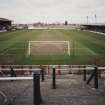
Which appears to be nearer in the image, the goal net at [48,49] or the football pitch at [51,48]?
the football pitch at [51,48]

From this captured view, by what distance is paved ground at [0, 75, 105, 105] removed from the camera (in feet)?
13.4

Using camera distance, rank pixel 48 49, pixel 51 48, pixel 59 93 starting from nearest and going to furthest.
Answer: pixel 59 93 → pixel 48 49 → pixel 51 48

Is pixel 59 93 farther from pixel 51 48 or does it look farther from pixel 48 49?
pixel 51 48

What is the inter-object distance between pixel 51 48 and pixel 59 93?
11.4 meters

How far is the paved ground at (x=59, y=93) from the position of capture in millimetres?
4094

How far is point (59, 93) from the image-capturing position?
4.68 meters

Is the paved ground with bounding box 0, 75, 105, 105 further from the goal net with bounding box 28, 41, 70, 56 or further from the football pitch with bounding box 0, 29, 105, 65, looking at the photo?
the goal net with bounding box 28, 41, 70, 56

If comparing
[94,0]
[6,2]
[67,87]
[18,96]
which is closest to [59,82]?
[67,87]

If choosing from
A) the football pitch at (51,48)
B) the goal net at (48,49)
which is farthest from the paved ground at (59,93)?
the goal net at (48,49)

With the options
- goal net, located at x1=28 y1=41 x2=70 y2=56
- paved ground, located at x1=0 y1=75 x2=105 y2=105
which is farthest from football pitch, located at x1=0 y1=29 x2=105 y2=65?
paved ground, located at x1=0 y1=75 x2=105 y2=105

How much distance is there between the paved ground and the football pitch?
560 cm

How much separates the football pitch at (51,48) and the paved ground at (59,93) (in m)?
5.60

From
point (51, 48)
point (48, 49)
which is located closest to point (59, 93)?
point (48, 49)

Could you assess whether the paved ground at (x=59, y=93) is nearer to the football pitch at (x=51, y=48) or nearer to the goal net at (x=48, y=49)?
the football pitch at (x=51, y=48)
